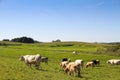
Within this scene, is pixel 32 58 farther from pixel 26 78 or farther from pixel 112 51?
pixel 112 51

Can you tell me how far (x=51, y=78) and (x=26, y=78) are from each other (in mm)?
2833

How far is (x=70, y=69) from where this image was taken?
94.4ft

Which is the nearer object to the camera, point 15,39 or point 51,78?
point 51,78

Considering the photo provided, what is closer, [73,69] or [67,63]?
[73,69]

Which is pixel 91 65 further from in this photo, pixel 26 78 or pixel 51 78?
pixel 26 78

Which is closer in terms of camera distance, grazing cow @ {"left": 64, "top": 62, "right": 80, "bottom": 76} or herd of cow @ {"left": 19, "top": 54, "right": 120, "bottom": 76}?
grazing cow @ {"left": 64, "top": 62, "right": 80, "bottom": 76}

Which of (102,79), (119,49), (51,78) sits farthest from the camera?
(119,49)

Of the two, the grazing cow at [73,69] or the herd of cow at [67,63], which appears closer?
the grazing cow at [73,69]

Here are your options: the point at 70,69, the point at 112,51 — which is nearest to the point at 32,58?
the point at 70,69

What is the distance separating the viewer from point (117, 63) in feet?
158

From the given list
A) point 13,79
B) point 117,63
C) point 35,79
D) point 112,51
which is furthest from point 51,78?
point 112,51

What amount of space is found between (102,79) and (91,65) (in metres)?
15.4

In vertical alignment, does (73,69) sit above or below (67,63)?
below

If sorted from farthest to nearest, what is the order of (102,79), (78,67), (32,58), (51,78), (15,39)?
(15,39) → (32,58) → (78,67) → (102,79) → (51,78)
